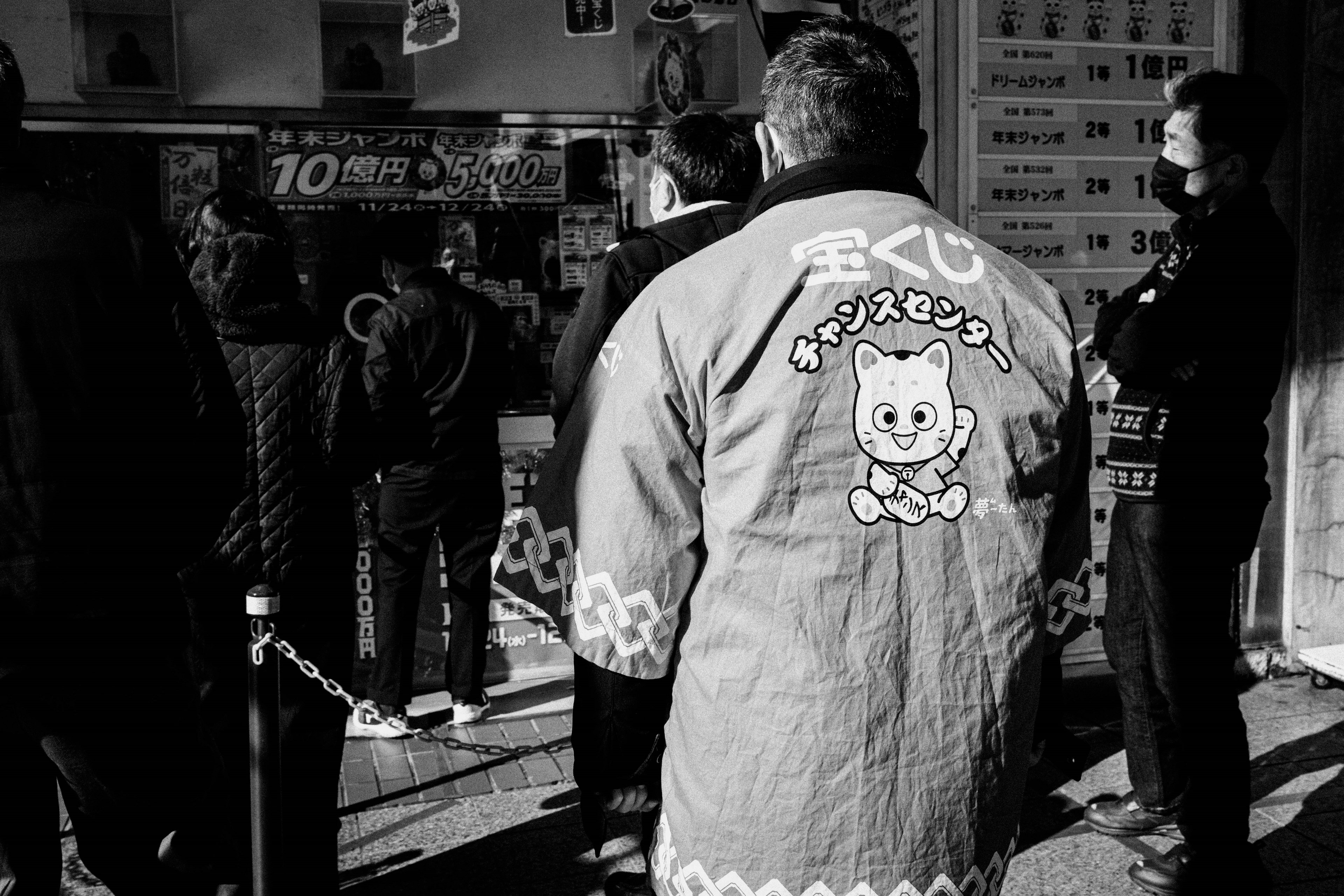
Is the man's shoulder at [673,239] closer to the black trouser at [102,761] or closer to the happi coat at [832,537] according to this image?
the happi coat at [832,537]

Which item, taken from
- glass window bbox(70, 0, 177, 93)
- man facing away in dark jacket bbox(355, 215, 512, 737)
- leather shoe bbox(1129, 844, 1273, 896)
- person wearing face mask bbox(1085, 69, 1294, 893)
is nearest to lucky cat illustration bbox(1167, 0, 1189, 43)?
person wearing face mask bbox(1085, 69, 1294, 893)

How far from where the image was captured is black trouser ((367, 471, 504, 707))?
5180 millimetres

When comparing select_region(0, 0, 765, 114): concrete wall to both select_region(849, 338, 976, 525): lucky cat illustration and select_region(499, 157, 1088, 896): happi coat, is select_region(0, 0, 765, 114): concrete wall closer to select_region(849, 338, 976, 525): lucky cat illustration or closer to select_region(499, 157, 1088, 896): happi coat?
select_region(499, 157, 1088, 896): happi coat

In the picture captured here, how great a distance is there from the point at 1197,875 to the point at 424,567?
10.2 ft

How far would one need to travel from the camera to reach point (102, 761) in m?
2.59

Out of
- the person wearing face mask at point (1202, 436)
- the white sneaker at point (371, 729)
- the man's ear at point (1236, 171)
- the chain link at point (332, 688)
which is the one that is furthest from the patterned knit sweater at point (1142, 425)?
the white sneaker at point (371, 729)

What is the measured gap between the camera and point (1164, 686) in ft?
12.6

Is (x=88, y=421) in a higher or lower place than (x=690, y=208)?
lower

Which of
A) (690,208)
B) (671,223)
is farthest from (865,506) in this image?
(690,208)

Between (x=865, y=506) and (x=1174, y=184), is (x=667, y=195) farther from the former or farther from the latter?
(x=865, y=506)

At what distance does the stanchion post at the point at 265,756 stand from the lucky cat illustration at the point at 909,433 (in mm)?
1667

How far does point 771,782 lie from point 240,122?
4545mm

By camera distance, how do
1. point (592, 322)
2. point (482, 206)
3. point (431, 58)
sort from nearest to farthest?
point (592, 322), point (431, 58), point (482, 206)

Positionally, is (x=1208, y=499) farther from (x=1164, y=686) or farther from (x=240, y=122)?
(x=240, y=122)
